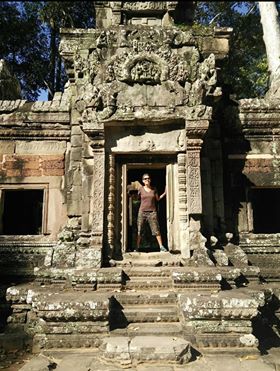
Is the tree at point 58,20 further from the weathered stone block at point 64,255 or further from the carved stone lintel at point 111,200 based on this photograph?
the weathered stone block at point 64,255

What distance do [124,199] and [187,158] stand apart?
145 centimetres

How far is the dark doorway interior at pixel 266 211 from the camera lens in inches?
393

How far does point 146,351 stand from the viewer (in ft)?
13.6

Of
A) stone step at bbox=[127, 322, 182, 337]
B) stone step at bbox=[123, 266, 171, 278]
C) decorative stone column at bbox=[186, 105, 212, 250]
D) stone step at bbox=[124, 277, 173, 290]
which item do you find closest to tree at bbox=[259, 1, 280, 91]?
decorative stone column at bbox=[186, 105, 212, 250]

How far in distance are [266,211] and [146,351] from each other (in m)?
7.07

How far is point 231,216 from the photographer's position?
7.57 metres

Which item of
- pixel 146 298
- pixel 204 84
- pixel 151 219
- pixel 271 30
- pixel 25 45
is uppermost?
pixel 25 45

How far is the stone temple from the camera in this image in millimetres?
4793

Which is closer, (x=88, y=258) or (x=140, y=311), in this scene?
(x=140, y=311)

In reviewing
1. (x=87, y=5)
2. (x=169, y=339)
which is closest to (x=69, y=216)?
(x=169, y=339)

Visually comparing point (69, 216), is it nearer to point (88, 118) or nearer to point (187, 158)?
point (88, 118)

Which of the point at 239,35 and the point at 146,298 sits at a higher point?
the point at 239,35

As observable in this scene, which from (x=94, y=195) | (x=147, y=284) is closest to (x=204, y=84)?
(x=94, y=195)

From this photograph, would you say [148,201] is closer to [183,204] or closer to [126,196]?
[126,196]
